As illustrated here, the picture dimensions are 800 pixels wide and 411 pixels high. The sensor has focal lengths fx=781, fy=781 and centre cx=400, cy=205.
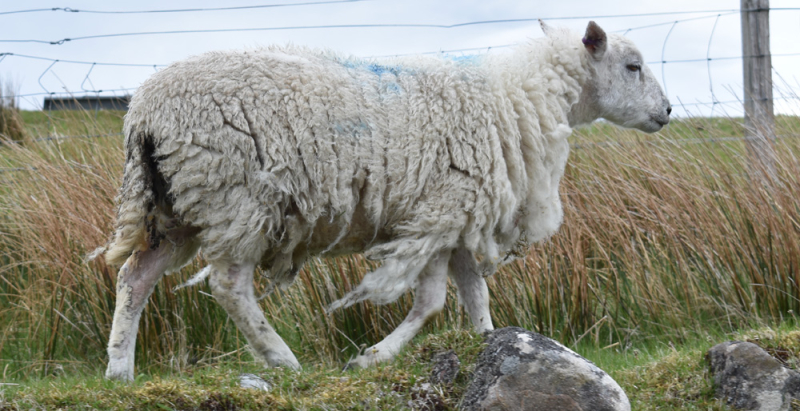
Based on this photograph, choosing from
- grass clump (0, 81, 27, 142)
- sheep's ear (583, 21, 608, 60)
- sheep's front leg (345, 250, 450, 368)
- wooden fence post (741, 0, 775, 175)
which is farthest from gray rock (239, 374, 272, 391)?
grass clump (0, 81, 27, 142)

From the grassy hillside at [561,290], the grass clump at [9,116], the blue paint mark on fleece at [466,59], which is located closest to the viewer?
the blue paint mark on fleece at [466,59]

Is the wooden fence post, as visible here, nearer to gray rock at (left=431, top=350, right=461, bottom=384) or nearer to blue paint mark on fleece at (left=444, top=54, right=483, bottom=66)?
blue paint mark on fleece at (left=444, top=54, right=483, bottom=66)

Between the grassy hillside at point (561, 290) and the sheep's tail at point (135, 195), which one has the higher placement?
the sheep's tail at point (135, 195)

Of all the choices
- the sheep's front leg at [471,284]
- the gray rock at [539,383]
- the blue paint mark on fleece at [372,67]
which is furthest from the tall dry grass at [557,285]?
the gray rock at [539,383]

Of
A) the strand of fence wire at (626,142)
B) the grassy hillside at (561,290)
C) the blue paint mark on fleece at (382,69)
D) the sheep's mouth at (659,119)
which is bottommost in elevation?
the grassy hillside at (561,290)

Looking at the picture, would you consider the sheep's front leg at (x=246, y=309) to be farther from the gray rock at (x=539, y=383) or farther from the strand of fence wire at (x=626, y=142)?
the strand of fence wire at (x=626, y=142)

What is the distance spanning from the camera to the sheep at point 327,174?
11.9ft

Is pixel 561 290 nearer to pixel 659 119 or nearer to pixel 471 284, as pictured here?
pixel 471 284

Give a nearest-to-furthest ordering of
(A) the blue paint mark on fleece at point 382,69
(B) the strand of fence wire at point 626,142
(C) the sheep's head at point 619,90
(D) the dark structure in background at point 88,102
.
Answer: (A) the blue paint mark on fleece at point 382,69
(C) the sheep's head at point 619,90
(B) the strand of fence wire at point 626,142
(D) the dark structure in background at point 88,102

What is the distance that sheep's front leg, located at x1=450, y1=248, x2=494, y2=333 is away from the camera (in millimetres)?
4336

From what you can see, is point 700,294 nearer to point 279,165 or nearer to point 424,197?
point 424,197

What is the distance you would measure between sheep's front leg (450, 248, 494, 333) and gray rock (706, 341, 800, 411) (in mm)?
1241

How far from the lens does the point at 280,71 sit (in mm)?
3811

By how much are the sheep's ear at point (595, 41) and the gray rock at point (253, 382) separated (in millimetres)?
2595
